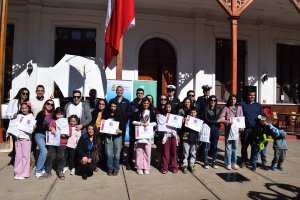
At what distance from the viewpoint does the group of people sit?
5.61 meters

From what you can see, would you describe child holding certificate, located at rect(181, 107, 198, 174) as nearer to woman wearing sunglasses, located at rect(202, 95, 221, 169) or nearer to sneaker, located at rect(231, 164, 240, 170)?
woman wearing sunglasses, located at rect(202, 95, 221, 169)

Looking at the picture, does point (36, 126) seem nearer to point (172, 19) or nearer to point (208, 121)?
point (208, 121)

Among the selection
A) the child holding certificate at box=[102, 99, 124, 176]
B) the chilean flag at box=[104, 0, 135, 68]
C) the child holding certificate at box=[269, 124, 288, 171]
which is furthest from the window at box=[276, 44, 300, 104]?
the child holding certificate at box=[102, 99, 124, 176]

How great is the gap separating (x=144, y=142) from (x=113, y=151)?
2.15 feet

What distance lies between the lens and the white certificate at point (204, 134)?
6.30m

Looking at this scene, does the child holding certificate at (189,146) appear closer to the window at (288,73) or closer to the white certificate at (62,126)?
the white certificate at (62,126)

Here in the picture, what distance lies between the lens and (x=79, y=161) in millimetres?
5824

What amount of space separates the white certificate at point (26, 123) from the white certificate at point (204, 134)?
342 centimetres

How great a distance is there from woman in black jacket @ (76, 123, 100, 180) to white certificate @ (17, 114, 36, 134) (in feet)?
3.09

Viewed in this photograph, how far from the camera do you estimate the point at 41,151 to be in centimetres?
563

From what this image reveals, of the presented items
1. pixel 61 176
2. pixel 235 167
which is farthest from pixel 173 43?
pixel 61 176

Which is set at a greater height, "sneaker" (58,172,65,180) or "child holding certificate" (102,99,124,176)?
"child holding certificate" (102,99,124,176)

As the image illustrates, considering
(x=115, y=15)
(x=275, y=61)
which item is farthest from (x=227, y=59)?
(x=115, y=15)

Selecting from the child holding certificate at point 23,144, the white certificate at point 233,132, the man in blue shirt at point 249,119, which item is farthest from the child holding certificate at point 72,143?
the man in blue shirt at point 249,119
